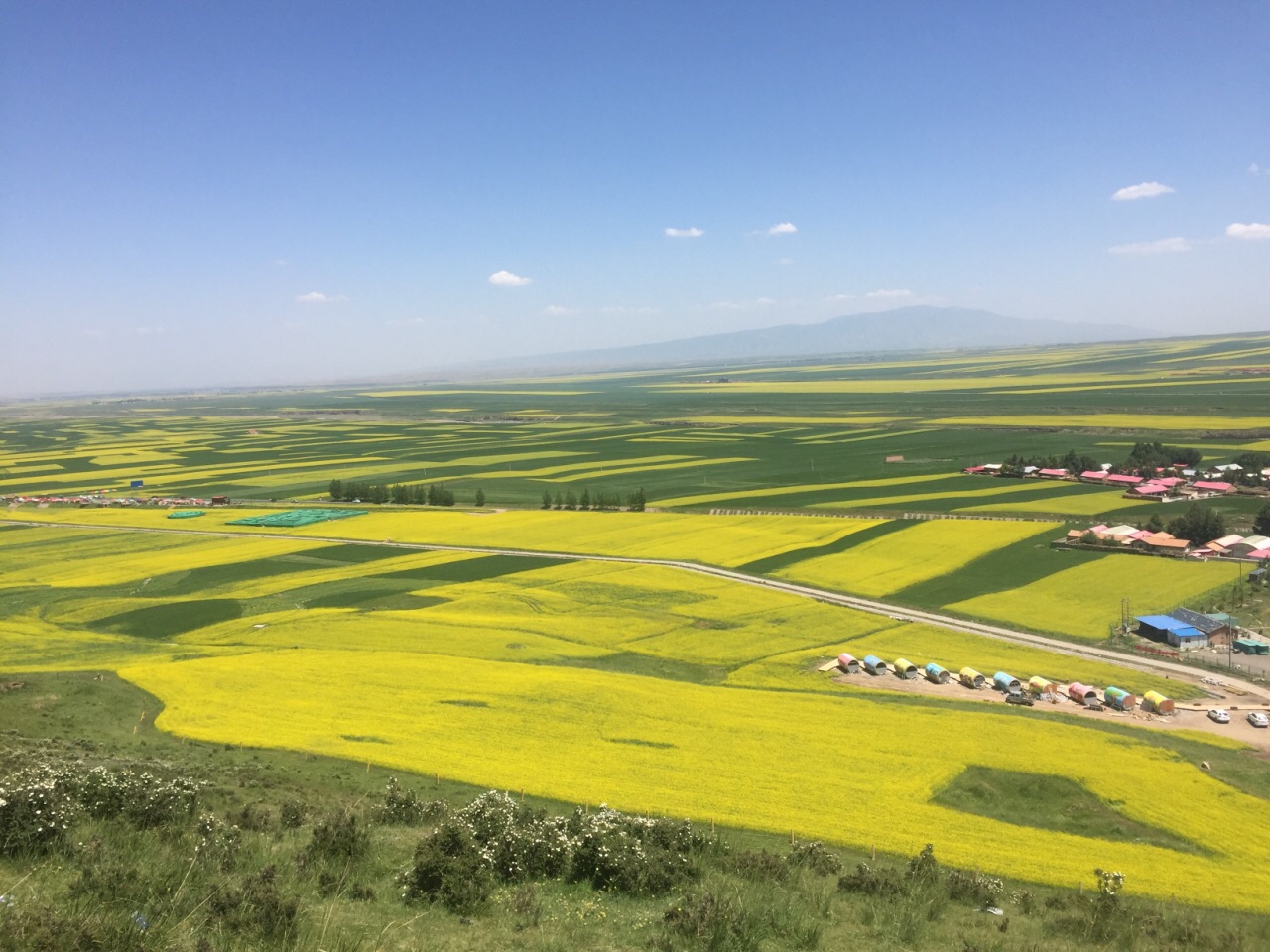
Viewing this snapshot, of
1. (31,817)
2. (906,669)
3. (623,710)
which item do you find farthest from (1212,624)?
(31,817)

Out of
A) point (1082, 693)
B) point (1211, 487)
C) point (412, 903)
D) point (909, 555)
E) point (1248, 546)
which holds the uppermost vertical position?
point (412, 903)

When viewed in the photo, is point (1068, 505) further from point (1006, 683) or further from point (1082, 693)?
point (1006, 683)

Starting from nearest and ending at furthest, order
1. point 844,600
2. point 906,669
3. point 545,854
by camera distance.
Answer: point 545,854 → point 906,669 → point 844,600

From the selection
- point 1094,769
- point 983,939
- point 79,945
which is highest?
point 79,945

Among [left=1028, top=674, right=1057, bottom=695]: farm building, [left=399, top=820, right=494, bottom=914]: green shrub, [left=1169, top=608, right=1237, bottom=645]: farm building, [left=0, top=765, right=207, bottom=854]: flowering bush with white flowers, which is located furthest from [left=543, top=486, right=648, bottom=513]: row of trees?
[left=399, top=820, right=494, bottom=914]: green shrub

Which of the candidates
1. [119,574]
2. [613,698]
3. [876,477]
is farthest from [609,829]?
[876,477]

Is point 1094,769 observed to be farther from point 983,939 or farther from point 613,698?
point 613,698

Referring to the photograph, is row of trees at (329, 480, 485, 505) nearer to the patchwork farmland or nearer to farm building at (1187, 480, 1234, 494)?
the patchwork farmland
